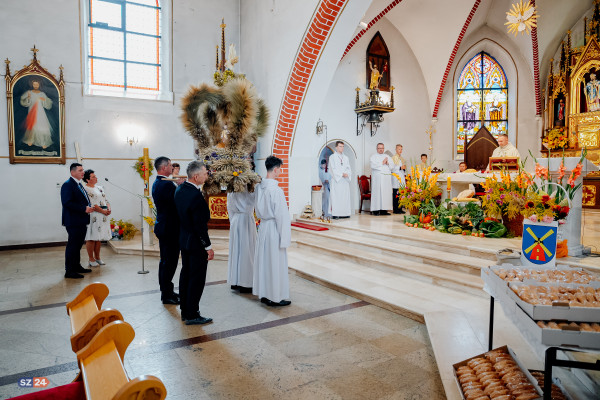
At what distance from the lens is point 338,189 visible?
976 cm

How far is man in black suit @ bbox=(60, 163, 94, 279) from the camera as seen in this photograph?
6000 mm

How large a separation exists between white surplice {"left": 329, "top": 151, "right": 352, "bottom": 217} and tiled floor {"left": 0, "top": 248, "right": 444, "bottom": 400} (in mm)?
4324

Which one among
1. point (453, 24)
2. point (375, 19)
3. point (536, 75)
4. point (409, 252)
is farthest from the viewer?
point (536, 75)

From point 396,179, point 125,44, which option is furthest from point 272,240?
point 125,44

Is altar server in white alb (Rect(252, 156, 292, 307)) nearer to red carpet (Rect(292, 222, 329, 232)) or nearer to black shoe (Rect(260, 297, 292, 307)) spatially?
black shoe (Rect(260, 297, 292, 307))

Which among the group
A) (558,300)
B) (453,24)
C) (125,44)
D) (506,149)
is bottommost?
(558,300)

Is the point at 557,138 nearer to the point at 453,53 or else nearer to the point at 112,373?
the point at 453,53

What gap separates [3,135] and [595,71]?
14387 mm

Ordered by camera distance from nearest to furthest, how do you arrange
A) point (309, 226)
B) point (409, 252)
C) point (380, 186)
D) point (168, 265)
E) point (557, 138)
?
point (168, 265) → point (409, 252) → point (309, 226) → point (380, 186) → point (557, 138)

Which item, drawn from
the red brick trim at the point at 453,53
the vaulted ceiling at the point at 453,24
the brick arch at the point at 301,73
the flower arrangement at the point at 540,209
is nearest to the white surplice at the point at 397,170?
the red brick trim at the point at 453,53

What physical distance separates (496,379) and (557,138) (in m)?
11.3

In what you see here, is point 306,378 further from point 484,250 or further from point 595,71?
point 595,71

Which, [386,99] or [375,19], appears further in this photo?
[386,99]

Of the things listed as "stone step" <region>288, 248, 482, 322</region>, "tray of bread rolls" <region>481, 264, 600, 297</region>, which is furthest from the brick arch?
"tray of bread rolls" <region>481, 264, 600, 297</region>
